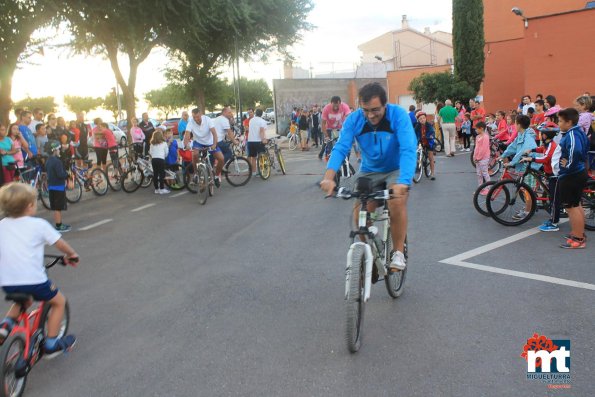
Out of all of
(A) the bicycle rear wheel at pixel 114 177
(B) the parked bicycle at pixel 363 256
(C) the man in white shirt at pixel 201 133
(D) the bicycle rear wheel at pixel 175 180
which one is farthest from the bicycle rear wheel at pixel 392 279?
(A) the bicycle rear wheel at pixel 114 177


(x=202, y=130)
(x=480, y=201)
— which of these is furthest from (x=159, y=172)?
(x=480, y=201)

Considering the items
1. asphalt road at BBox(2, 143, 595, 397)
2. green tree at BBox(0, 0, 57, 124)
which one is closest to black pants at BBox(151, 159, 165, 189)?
asphalt road at BBox(2, 143, 595, 397)

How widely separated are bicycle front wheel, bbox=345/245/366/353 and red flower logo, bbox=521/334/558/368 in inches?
45.7

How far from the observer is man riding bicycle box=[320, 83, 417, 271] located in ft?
14.7

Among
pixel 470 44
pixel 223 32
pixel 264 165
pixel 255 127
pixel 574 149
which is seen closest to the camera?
pixel 574 149

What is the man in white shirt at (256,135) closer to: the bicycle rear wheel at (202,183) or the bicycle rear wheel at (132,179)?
the bicycle rear wheel at (132,179)

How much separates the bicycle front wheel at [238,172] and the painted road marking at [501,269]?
7.62 metres

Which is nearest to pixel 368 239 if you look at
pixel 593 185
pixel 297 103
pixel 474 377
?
pixel 474 377

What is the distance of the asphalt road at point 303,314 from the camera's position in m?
3.75

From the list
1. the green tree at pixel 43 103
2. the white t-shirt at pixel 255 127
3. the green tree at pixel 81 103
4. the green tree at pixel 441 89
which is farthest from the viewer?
the green tree at pixel 81 103

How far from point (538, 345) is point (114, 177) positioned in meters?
12.1

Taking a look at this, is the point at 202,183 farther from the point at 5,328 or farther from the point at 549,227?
the point at 5,328

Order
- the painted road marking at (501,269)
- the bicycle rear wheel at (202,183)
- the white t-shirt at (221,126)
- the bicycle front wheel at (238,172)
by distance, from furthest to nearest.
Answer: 1. the white t-shirt at (221,126)
2. the bicycle front wheel at (238,172)
3. the bicycle rear wheel at (202,183)
4. the painted road marking at (501,269)

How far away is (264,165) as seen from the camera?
48.0 feet
